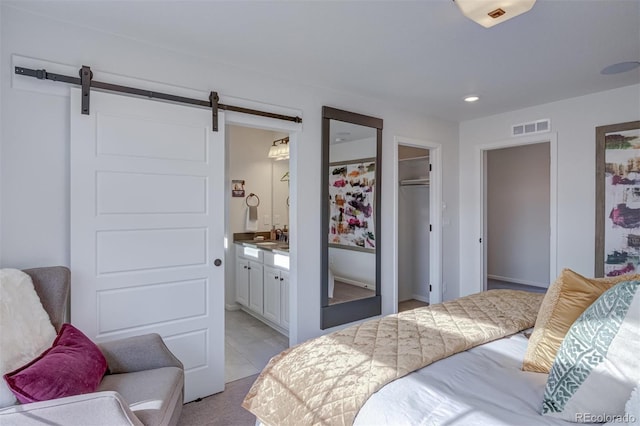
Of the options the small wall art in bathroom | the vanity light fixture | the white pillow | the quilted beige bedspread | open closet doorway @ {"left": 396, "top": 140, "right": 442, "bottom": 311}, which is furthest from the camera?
open closet doorway @ {"left": 396, "top": 140, "right": 442, "bottom": 311}

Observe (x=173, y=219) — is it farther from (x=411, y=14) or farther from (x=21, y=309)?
(x=411, y=14)

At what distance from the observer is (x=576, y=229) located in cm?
368

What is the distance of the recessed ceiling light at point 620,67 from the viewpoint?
279 centimetres

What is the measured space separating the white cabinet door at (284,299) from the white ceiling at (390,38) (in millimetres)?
1939

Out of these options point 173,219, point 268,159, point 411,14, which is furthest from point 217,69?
point 268,159

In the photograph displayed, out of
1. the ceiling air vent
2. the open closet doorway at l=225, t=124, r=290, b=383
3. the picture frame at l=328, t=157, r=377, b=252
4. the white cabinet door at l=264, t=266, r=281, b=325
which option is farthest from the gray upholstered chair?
the ceiling air vent

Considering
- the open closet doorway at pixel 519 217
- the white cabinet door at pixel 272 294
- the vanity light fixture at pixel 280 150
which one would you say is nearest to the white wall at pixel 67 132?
the white cabinet door at pixel 272 294

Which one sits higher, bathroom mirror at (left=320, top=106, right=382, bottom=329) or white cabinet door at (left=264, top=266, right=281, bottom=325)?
bathroom mirror at (left=320, top=106, right=382, bottom=329)

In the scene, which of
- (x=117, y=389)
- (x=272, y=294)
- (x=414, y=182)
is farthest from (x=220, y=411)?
(x=414, y=182)

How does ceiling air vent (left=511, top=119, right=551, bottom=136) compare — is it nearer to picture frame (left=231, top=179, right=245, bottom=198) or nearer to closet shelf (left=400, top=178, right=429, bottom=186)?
closet shelf (left=400, top=178, right=429, bottom=186)

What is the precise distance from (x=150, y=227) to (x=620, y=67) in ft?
12.3

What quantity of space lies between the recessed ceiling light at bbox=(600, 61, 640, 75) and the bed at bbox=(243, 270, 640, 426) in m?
2.22

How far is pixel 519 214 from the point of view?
20.6 feet

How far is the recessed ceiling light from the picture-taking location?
2.79 m
